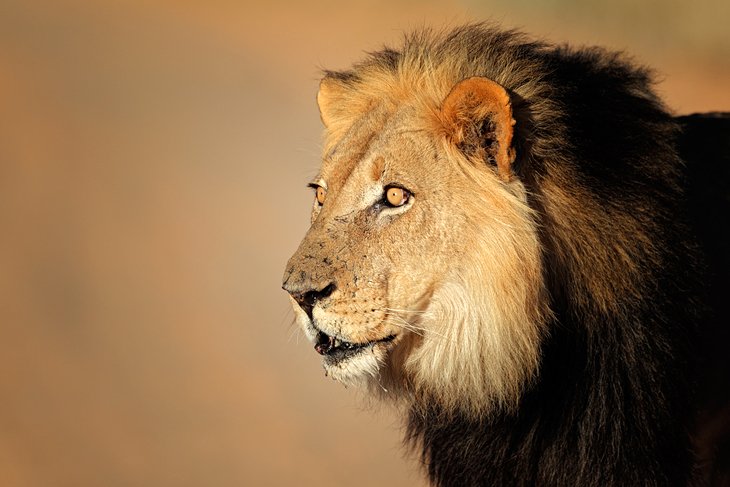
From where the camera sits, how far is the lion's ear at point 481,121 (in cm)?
271

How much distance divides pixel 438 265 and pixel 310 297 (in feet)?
1.26

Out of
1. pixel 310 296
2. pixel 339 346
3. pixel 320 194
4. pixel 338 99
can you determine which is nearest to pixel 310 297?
pixel 310 296

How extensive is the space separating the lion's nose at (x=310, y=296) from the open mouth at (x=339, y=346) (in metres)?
0.08

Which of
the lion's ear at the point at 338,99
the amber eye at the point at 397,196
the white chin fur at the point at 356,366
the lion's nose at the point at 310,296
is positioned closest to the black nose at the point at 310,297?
the lion's nose at the point at 310,296

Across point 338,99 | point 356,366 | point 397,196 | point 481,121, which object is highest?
point 338,99

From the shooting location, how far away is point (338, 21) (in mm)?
8578

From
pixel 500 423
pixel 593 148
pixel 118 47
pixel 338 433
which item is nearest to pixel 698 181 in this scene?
pixel 593 148

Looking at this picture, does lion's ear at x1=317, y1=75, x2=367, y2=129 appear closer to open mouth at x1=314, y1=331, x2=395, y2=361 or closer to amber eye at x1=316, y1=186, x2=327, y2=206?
amber eye at x1=316, y1=186, x2=327, y2=206

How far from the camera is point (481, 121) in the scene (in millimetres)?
2799

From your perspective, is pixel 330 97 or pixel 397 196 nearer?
pixel 397 196

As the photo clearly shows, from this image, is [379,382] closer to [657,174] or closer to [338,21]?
[657,174]

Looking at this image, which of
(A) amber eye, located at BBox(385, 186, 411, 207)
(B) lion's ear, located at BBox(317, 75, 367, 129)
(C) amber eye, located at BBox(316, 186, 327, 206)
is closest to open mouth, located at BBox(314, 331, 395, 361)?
(A) amber eye, located at BBox(385, 186, 411, 207)

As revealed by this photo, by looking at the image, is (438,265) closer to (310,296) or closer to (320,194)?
(310,296)

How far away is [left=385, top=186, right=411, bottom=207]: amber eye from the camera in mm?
2871
